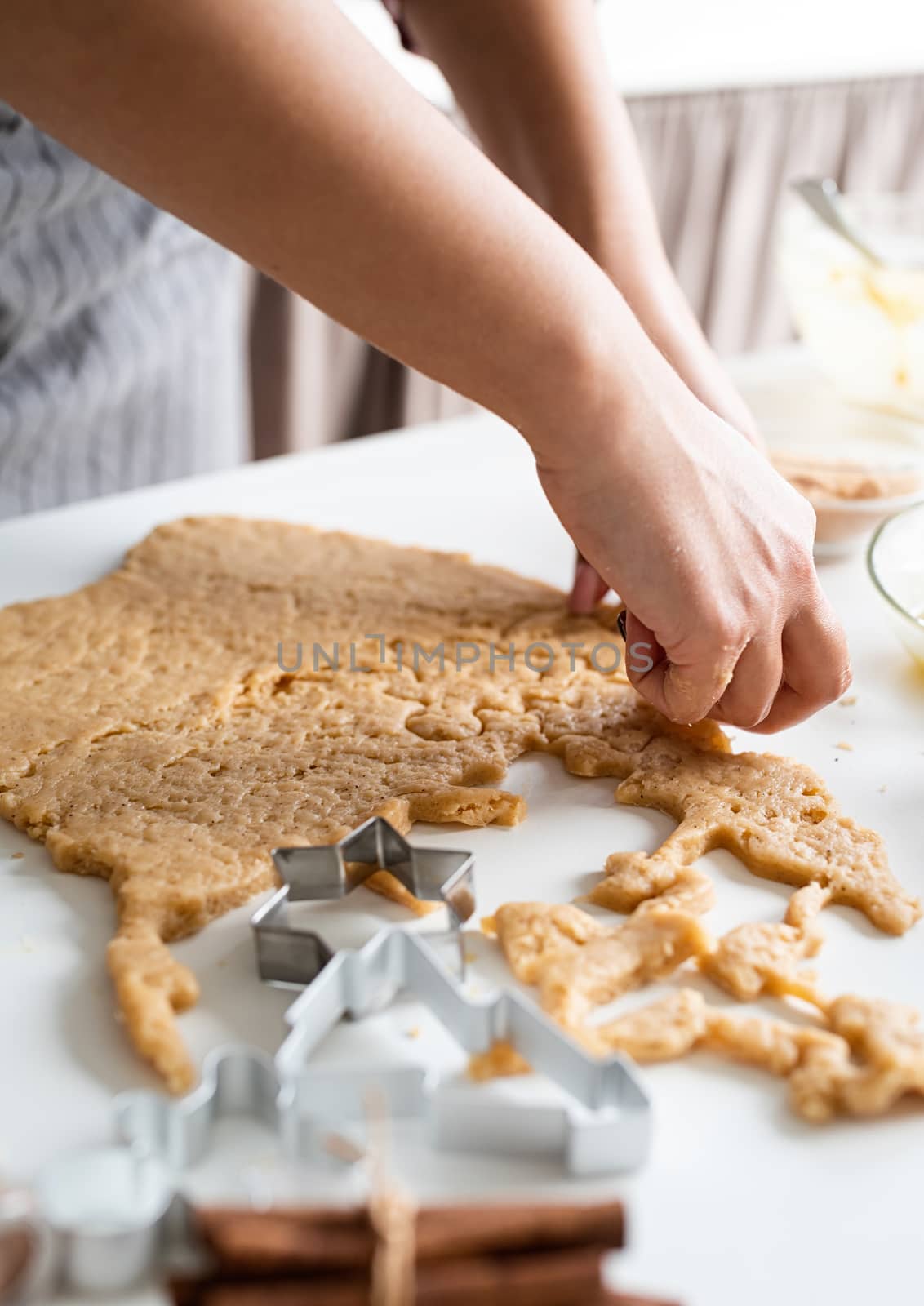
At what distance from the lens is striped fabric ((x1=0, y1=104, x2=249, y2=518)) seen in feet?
3.69

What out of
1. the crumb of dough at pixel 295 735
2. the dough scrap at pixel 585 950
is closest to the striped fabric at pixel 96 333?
the crumb of dough at pixel 295 735

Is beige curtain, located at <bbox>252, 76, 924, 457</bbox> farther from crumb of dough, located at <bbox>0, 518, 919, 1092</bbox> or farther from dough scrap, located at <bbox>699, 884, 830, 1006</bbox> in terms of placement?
dough scrap, located at <bbox>699, 884, 830, 1006</bbox>

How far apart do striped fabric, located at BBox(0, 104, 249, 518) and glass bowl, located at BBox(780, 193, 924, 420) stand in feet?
2.25

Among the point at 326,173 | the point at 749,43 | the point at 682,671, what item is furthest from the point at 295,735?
the point at 749,43

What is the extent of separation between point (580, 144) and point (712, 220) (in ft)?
5.19

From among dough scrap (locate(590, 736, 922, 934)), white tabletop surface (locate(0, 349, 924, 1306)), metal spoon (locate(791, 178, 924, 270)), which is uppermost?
metal spoon (locate(791, 178, 924, 270))

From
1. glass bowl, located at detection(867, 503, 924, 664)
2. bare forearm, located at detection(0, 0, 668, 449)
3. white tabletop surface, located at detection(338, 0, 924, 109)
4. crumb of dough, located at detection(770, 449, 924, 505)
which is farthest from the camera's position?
white tabletop surface, located at detection(338, 0, 924, 109)

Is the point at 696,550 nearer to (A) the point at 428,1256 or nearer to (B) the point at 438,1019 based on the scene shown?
(B) the point at 438,1019

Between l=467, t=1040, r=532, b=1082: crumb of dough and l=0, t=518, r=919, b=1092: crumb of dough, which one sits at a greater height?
l=0, t=518, r=919, b=1092: crumb of dough

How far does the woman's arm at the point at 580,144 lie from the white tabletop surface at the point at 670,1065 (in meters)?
0.31

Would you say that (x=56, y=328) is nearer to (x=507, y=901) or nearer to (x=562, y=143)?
(x=562, y=143)

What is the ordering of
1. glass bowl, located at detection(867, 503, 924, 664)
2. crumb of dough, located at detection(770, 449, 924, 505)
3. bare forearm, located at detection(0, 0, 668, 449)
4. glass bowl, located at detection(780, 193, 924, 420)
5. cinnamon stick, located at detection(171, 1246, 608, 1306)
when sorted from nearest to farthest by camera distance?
cinnamon stick, located at detection(171, 1246, 608, 1306), bare forearm, located at detection(0, 0, 668, 449), glass bowl, located at detection(867, 503, 924, 664), crumb of dough, located at detection(770, 449, 924, 505), glass bowl, located at detection(780, 193, 924, 420)

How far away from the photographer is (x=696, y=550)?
2.42 feet

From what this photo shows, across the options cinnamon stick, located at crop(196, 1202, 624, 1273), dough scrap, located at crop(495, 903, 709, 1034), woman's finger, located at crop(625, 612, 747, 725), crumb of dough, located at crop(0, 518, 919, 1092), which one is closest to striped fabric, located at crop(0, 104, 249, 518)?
crumb of dough, located at crop(0, 518, 919, 1092)
